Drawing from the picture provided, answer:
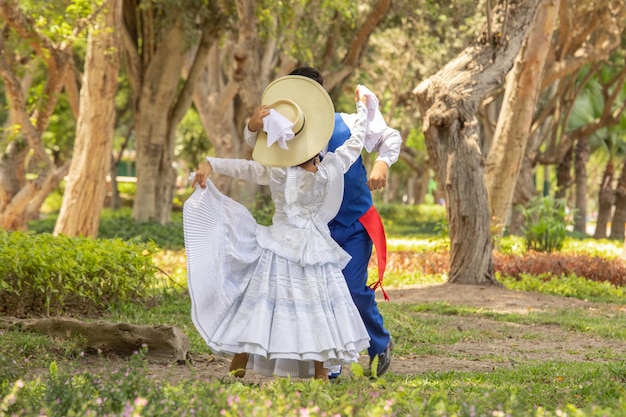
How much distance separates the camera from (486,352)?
7863mm

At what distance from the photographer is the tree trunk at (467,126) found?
12227 mm

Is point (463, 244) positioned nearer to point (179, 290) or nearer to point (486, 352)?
point (179, 290)

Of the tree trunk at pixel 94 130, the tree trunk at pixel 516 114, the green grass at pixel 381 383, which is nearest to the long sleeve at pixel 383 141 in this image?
the green grass at pixel 381 383

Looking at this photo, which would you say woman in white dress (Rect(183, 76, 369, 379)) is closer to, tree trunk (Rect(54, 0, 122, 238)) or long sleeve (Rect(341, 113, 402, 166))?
long sleeve (Rect(341, 113, 402, 166))

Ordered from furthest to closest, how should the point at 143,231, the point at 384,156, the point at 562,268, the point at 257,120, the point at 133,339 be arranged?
the point at 143,231 → the point at 562,268 → the point at 133,339 → the point at 384,156 → the point at 257,120

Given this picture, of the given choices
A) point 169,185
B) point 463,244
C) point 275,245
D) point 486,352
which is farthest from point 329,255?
point 169,185

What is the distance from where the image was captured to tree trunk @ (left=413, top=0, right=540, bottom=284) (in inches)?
481

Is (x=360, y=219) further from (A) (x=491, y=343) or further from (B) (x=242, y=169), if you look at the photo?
(A) (x=491, y=343)

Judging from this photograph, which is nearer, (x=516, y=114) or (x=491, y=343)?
(x=491, y=343)

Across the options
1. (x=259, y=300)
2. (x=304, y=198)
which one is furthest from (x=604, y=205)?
(x=259, y=300)

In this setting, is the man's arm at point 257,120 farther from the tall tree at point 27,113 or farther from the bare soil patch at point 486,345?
the tall tree at point 27,113

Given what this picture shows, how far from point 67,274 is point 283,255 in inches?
145

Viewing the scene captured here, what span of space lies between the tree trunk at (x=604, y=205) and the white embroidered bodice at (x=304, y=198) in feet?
75.5

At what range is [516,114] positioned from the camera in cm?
1617
